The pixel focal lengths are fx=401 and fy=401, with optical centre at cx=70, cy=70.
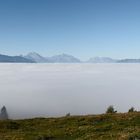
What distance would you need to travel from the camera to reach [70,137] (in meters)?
38.3

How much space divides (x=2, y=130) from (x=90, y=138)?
1511 cm

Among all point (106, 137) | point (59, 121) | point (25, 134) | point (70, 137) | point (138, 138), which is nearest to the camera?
point (138, 138)

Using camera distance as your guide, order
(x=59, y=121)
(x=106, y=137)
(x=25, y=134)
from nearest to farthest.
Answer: (x=106, y=137)
(x=25, y=134)
(x=59, y=121)

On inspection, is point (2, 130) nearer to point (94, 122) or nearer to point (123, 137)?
point (94, 122)

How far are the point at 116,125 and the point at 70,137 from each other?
23.7 feet

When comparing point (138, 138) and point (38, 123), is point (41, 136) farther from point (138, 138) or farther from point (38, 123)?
point (38, 123)

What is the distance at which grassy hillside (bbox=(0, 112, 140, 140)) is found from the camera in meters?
37.0

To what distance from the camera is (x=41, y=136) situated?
3844 centimetres

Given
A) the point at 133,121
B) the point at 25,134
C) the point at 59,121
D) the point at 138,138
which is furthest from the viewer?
the point at 59,121

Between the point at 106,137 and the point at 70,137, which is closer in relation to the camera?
the point at 106,137

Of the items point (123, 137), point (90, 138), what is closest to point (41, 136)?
point (90, 138)

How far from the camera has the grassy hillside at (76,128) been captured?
3700cm

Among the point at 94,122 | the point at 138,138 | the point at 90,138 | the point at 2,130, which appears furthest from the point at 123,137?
the point at 2,130

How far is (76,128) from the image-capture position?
43094 millimetres
